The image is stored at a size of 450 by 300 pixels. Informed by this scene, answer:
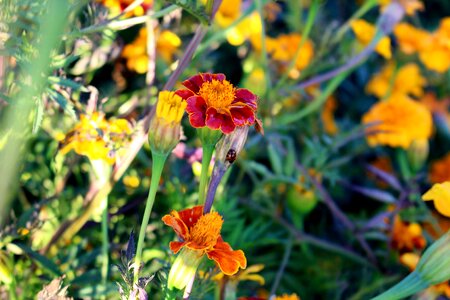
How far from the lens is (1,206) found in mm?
347

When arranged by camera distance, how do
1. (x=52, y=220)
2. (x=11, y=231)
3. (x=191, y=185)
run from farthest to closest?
(x=191, y=185) → (x=52, y=220) → (x=11, y=231)

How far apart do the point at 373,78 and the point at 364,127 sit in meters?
0.40

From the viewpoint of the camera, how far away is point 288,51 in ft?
3.67

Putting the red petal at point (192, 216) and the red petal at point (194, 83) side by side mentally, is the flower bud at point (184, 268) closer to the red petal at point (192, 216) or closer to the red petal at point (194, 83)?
the red petal at point (192, 216)

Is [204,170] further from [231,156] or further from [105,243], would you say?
[105,243]

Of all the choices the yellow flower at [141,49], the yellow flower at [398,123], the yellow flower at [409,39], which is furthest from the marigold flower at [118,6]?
the yellow flower at [409,39]

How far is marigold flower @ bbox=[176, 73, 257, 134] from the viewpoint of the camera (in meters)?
0.48

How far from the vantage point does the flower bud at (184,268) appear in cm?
48

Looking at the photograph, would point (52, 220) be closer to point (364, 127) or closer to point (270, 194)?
point (270, 194)

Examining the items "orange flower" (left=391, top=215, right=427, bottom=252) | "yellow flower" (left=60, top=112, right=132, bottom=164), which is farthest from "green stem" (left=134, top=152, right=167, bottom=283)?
"orange flower" (left=391, top=215, right=427, bottom=252)

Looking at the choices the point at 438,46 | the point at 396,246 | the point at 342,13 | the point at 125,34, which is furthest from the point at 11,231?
the point at 342,13

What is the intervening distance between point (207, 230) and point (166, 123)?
89mm

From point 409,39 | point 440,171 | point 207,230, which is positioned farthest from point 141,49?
point 440,171

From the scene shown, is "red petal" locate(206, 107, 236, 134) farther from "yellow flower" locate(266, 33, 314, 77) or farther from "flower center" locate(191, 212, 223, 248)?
"yellow flower" locate(266, 33, 314, 77)
